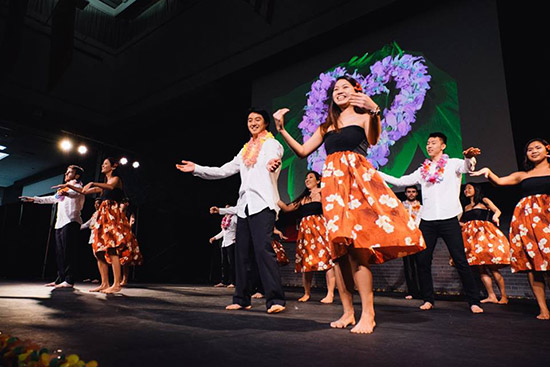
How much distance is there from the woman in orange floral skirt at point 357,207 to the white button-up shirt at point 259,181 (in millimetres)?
680

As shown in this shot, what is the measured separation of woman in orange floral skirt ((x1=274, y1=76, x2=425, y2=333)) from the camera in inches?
69.3

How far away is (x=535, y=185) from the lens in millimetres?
2695

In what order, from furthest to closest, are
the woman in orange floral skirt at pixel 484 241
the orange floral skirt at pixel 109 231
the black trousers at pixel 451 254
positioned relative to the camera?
the woman in orange floral skirt at pixel 484 241, the orange floral skirt at pixel 109 231, the black trousers at pixel 451 254

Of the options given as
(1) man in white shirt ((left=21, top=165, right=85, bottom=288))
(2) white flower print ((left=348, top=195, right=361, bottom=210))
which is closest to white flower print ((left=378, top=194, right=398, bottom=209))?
(2) white flower print ((left=348, top=195, right=361, bottom=210))

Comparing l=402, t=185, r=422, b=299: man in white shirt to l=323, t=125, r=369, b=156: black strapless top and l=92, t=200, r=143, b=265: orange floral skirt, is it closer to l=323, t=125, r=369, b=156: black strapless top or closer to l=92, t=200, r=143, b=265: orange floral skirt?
l=323, t=125, r=369, b=156: black strapless top

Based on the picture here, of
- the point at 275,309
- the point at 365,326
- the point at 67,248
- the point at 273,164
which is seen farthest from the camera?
the point at 67,248

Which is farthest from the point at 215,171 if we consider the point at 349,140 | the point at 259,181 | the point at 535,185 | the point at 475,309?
the point at 535,185

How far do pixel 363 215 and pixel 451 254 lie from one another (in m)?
1.66

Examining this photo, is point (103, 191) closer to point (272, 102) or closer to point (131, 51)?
point (272, 102)

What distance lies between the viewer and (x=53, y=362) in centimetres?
95

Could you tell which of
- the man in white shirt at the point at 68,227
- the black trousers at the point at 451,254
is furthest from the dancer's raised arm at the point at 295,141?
the man in white shirt at the point at 68,227

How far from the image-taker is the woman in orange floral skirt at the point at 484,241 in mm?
3914

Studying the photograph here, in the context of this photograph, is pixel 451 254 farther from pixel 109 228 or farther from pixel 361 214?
pixel 109 228

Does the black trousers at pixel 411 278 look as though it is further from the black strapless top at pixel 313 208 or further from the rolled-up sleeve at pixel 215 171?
the rolled-up sleeve at pixel 215 171
